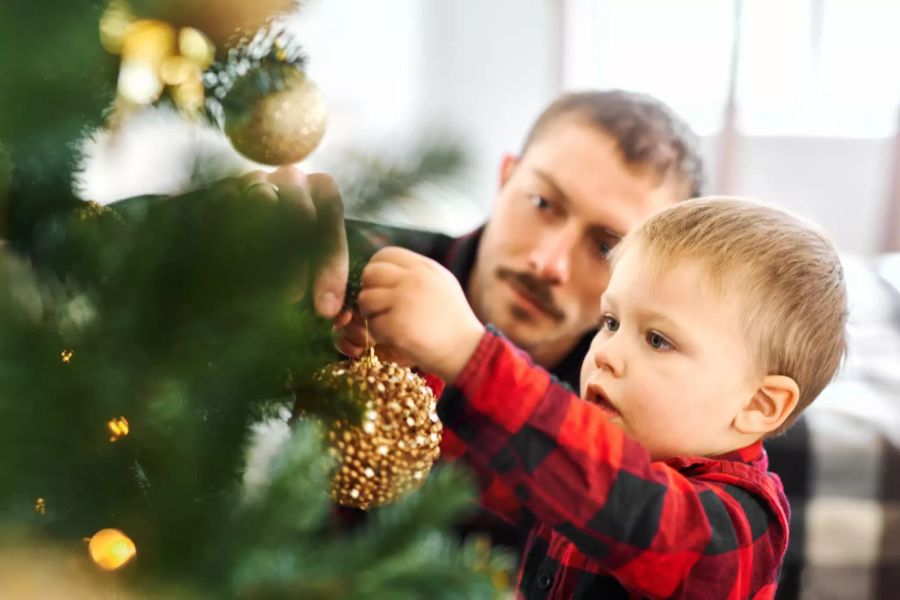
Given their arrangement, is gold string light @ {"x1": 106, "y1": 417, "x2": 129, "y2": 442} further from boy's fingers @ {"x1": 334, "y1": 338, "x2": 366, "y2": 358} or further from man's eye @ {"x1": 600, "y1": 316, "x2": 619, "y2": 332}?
man's eye @ {"x1": 600, "y1": 316, "x2": 619, "y2": 332}

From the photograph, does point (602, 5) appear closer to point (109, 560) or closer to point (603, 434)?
point (603, 434)

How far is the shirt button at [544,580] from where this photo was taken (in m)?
0.81

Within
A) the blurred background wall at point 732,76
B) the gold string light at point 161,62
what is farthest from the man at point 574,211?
the blurred background wall at point 732,76

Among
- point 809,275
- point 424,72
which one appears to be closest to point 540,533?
point 809,275

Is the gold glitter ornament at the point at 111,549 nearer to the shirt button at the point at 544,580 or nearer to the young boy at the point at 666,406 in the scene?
the young boy at the point at 666,406

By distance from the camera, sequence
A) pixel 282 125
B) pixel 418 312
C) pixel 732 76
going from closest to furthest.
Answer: pixel 282 125 < pixel 418 312 < pixel 732 76

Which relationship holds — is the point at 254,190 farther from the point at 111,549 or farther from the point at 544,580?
the point at 544,580

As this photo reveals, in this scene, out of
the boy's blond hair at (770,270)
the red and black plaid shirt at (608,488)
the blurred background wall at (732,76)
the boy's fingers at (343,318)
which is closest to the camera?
the boy's fingers at (343,318)

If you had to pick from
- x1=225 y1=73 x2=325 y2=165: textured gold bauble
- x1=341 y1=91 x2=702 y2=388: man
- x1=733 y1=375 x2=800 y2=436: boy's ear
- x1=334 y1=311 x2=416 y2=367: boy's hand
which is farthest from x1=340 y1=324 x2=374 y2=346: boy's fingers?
x1=341 y1=91 x2=702 y2=388: man

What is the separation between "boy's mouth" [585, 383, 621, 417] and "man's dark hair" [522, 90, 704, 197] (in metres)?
0.43

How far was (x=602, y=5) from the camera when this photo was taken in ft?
12.3

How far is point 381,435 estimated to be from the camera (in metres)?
0.51

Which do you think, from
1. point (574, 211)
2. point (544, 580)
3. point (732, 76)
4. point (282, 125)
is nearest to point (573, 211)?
point (574, 211)

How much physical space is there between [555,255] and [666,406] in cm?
39
